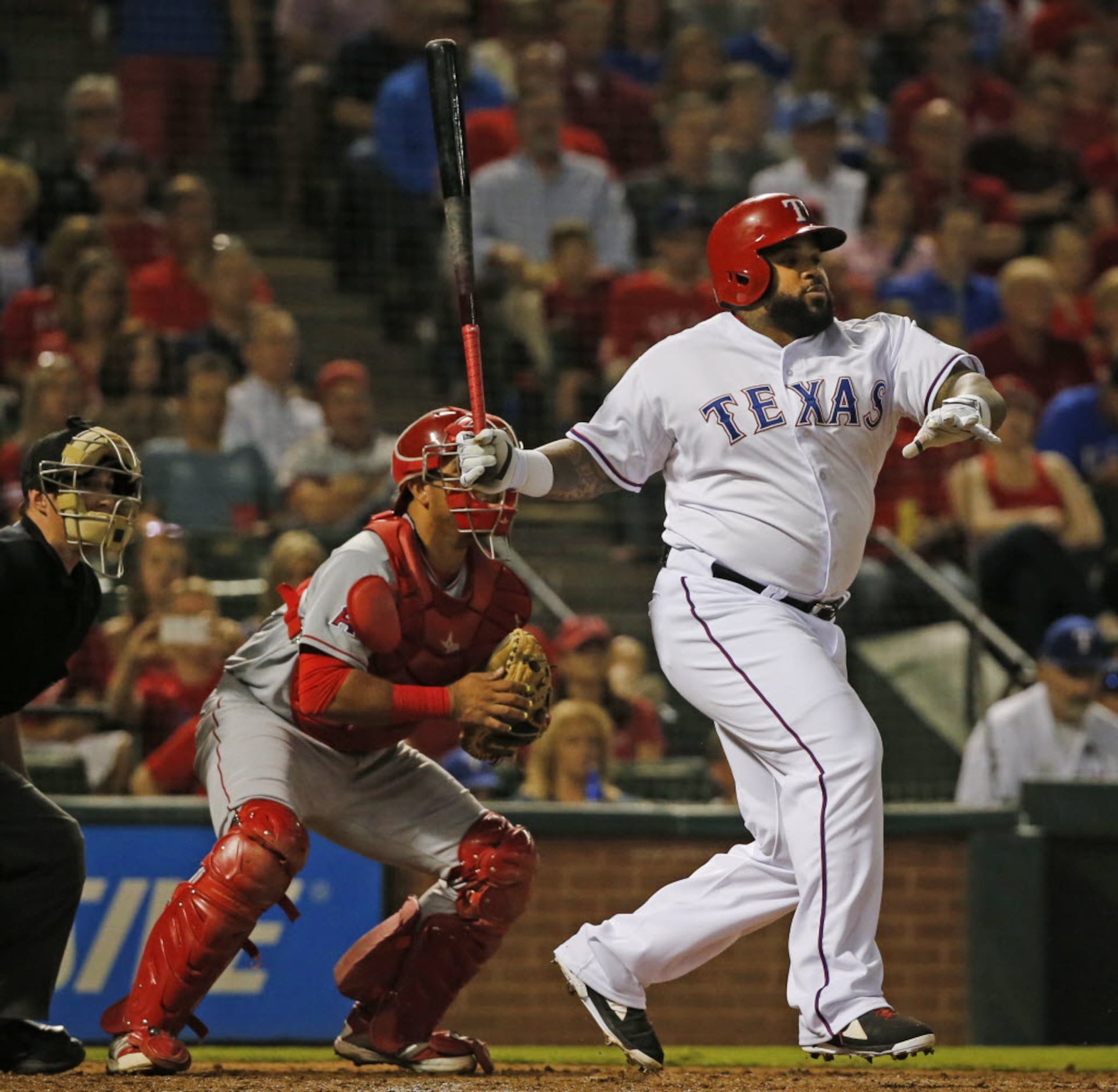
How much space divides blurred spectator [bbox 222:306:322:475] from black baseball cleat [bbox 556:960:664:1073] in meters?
3.58

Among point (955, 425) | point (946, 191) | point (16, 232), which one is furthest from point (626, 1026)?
point (946, 191)

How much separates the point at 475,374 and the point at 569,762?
2.11 m

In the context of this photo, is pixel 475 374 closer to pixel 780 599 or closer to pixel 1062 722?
pixel 780 599

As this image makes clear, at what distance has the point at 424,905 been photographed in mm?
4766

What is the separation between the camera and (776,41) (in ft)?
35.6

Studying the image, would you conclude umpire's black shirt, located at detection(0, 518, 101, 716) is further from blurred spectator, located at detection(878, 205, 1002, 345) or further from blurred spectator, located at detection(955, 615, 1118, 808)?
blurred spectator, located at detection(878, 205, 1002, 345)

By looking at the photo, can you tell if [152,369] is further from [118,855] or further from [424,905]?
[424,905]

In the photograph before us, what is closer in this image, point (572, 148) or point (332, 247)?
point (332, 247)

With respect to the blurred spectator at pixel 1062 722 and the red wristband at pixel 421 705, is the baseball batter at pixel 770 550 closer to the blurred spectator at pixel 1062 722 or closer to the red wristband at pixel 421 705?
the red wristband at pixel 421 705

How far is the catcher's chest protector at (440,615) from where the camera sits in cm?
454

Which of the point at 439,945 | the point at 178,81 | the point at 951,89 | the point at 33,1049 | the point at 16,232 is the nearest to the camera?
the point at 33,1049

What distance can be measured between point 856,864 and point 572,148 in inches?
229

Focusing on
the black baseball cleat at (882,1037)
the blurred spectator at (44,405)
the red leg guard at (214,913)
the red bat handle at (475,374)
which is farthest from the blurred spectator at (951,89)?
the black baseball cleat at (882,1037)

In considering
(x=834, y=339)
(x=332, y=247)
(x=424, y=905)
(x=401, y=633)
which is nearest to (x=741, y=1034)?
(x=424, y=905)
